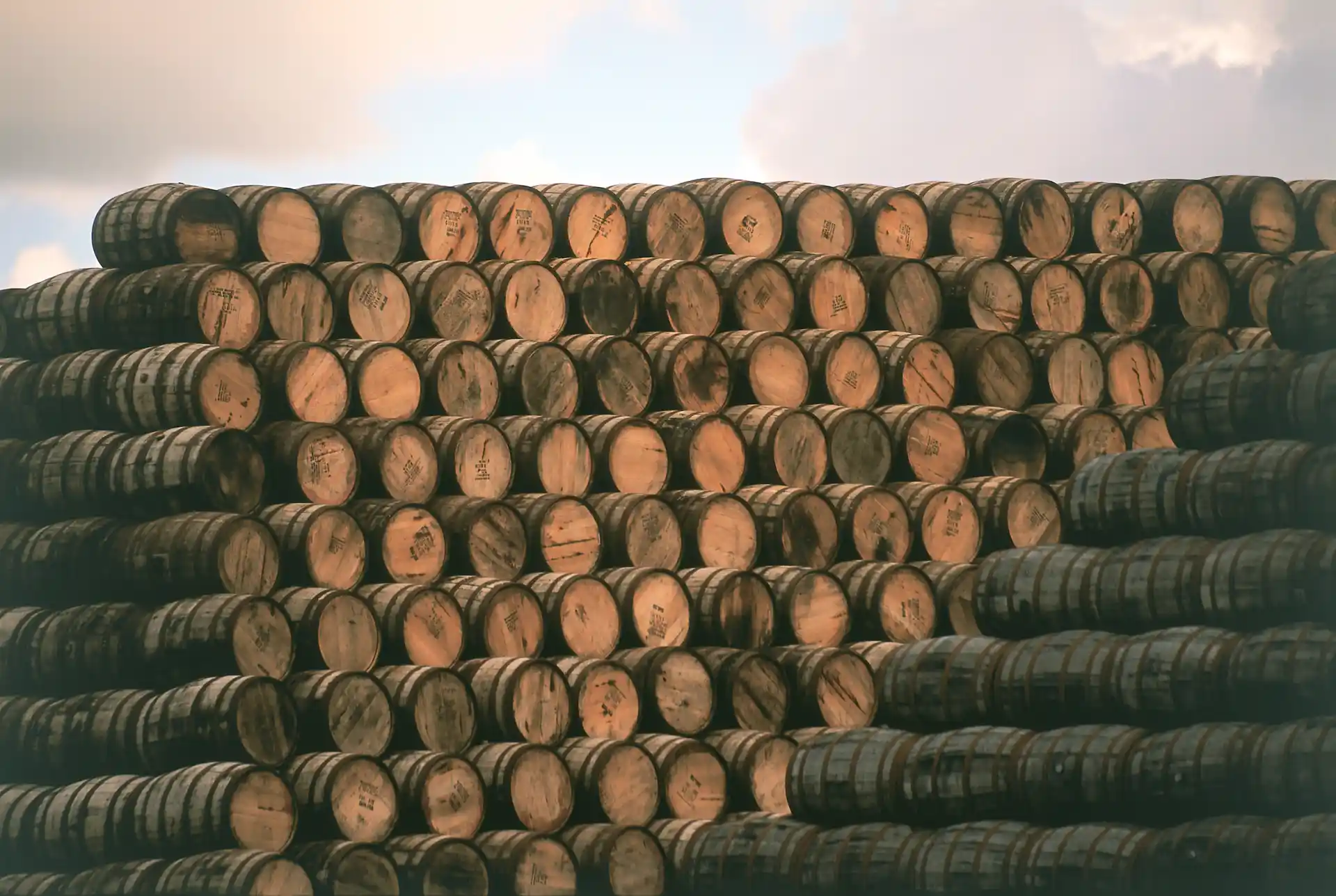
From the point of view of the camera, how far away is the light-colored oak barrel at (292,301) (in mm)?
11648

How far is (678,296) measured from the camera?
1308 centimetres

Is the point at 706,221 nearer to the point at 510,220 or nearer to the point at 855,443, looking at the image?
the point at 510,220

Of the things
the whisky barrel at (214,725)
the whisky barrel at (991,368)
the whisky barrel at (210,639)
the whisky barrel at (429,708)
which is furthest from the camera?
the whisky barrel at (991,368)

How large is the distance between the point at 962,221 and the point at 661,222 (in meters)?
2.07

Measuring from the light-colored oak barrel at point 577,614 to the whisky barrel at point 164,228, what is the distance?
2475mm

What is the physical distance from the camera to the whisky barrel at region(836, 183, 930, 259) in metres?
13.8

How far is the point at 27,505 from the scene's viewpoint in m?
11.4

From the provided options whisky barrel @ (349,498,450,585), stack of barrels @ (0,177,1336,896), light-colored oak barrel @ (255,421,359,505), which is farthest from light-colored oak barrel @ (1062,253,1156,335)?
light-colored oak barrel @ (255,421,359,505)

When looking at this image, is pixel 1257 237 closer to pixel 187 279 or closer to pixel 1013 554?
pixel 1013 554

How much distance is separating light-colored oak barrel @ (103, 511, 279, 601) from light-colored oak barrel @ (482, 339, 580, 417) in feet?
6.15

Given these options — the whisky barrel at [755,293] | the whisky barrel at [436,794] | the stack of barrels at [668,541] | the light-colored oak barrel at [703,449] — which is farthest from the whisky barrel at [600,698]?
the whisky barrel at [755,293]

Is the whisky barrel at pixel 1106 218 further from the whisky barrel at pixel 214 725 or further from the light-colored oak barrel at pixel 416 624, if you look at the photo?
the whisky barrel at pixel 214 725

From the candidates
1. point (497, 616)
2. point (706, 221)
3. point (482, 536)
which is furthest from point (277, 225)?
point (706, 221)

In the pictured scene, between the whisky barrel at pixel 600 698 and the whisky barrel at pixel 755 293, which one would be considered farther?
the whisky barrel at pixel 755 293
